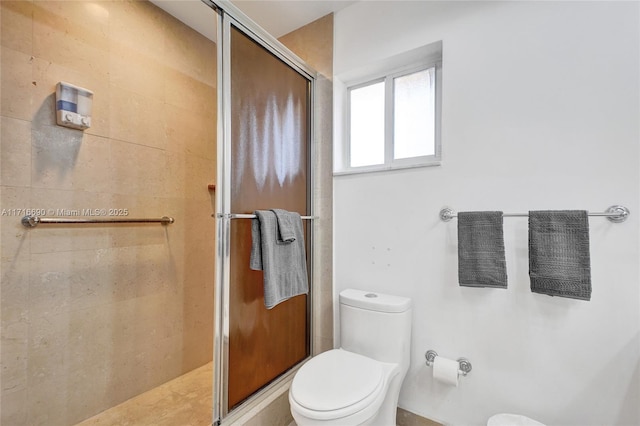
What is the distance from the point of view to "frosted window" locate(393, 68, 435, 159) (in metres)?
1.70

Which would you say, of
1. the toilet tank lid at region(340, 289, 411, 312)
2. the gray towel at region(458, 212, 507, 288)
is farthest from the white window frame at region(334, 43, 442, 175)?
the toilet tank lid at region(340, 289, 411, 312)

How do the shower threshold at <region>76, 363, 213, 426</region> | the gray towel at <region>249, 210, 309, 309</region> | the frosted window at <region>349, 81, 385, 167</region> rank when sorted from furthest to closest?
the frosted window at <region>349, 81, 385, 167</region> < the shower threshold at <region>76, 363, 213, 426</region> < the gray towel at <region>249, 210, 309, 309</region>

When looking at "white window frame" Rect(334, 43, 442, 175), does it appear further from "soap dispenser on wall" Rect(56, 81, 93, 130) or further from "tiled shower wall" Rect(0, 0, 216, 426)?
"soap dispenser on wall" Rect(56, 81, 93, 130)

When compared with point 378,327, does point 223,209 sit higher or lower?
higher

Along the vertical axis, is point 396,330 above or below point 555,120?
below

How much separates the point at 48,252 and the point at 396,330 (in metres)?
1.85

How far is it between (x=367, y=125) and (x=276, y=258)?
43.3 inches

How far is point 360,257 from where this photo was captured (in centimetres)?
180

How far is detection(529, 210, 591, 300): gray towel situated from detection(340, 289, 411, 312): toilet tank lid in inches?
23.0

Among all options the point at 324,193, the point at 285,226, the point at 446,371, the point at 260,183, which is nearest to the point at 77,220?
the point at 260,183

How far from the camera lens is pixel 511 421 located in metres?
1.19

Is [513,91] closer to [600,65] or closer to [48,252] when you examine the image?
[600,65]

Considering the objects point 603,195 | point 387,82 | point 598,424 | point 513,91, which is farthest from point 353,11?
point 598,424

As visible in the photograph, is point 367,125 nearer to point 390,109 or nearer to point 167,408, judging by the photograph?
A: point 390,109
